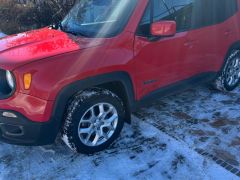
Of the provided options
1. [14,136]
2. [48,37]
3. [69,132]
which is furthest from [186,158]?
[48,37]

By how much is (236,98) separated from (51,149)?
3.00m

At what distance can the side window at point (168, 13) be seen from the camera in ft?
11.3

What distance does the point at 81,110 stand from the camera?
10.2 feet

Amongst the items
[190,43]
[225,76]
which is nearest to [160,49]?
[190,43]

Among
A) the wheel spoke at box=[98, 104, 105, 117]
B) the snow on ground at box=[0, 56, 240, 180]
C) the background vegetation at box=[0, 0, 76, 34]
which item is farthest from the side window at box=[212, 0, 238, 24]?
the background vegetation at box=[0, 0, 76, 34]

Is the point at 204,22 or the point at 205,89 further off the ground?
the point at 204,22

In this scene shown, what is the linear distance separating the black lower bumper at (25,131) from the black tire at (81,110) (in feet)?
0.52

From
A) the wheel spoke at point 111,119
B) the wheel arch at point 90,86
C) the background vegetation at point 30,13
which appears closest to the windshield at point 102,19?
the wheel arch at point 90,86

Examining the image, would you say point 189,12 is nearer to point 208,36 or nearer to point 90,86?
point 208,36

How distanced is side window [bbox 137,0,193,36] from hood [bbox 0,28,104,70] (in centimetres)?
56

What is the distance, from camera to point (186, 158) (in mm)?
3336

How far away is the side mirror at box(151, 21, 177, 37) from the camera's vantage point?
325 cm

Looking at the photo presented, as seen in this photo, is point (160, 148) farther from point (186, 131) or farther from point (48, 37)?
point (48, 37)

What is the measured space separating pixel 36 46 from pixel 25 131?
901 mm
